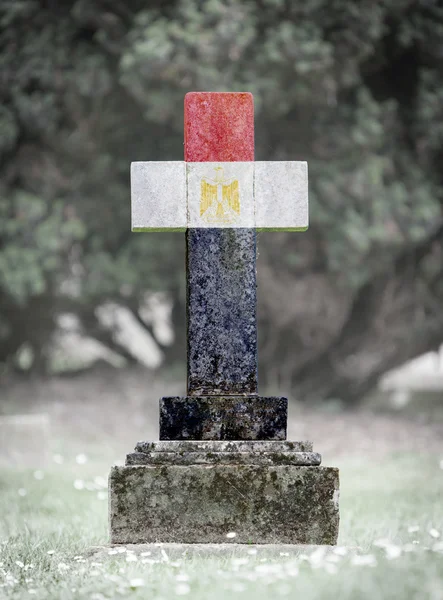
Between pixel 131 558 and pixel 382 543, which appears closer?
pixel 131 558

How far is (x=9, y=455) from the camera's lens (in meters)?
9.61

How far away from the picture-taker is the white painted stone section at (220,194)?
15.7ft

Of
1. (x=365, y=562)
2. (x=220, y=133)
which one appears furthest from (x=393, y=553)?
(x=220, y=133)

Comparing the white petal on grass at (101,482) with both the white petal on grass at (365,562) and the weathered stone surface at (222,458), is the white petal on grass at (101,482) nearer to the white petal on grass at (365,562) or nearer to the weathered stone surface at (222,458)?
the weathered stone surface at (222,458)

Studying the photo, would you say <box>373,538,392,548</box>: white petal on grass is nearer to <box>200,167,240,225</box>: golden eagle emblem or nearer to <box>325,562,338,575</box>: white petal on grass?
<box>325,562,338,575</box>: white petal on grass

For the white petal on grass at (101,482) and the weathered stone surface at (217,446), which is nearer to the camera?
the weathered stone surface at (217,446)

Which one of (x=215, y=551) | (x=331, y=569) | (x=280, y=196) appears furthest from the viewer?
(x=280, y=196)

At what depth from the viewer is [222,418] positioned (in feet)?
15.0

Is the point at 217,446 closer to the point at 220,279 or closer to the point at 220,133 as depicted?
the point at 220,279

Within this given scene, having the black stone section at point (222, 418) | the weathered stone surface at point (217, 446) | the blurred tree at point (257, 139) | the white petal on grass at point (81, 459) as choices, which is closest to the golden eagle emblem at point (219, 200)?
the black stone section at point (222, 418)

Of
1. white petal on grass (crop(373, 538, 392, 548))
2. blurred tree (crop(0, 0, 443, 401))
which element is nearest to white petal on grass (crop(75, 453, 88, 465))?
blurred tree (crop(0, 0, 443, 401))

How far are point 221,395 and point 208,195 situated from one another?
1.12 m

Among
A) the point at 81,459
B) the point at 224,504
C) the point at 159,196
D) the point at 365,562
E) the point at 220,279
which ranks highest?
the point at 159,196

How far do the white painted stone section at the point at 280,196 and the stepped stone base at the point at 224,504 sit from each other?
1397mm
